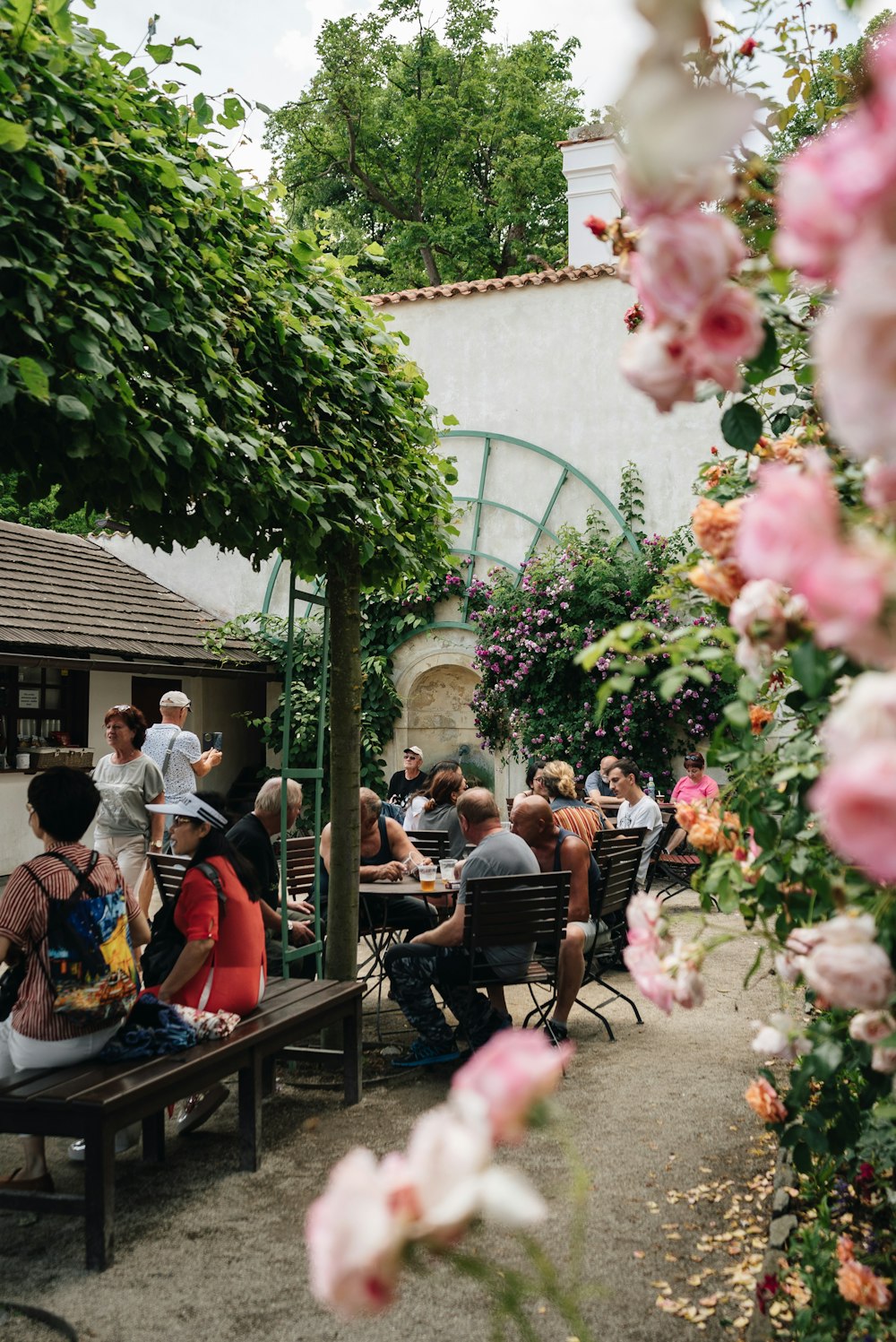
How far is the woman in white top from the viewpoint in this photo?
8.05m

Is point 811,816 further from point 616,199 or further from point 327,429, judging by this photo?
point 616,199

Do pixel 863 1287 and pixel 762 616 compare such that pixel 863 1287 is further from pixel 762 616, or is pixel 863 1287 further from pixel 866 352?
pixel 866 352

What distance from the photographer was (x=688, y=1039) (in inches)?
260

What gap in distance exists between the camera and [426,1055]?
6082 mm

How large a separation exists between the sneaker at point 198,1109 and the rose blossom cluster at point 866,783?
4921mm

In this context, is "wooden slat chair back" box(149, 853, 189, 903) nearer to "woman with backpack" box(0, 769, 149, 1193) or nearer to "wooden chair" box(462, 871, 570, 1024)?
"wooden chair" box(462, 871, 570, 1024)

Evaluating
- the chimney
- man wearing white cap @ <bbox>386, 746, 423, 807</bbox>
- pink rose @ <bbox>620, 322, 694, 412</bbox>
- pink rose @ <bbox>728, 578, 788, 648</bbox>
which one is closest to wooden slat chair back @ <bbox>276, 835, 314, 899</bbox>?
man wearing white cap @ <bbox>386, 746, 423, 807</bbox>

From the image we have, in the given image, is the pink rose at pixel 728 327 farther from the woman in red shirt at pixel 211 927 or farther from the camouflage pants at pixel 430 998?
the camouflage pants at pixel 430 998

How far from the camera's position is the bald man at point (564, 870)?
20.9ft

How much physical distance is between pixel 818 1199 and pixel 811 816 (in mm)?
2257

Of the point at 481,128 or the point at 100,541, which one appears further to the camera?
the point at 481,128

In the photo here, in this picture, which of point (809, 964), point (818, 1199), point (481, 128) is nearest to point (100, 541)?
point (481, 128)

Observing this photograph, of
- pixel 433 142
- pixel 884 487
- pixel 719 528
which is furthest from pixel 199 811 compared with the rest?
pixel 433 142

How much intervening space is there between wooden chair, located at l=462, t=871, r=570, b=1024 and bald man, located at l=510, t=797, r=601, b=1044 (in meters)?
0.23
